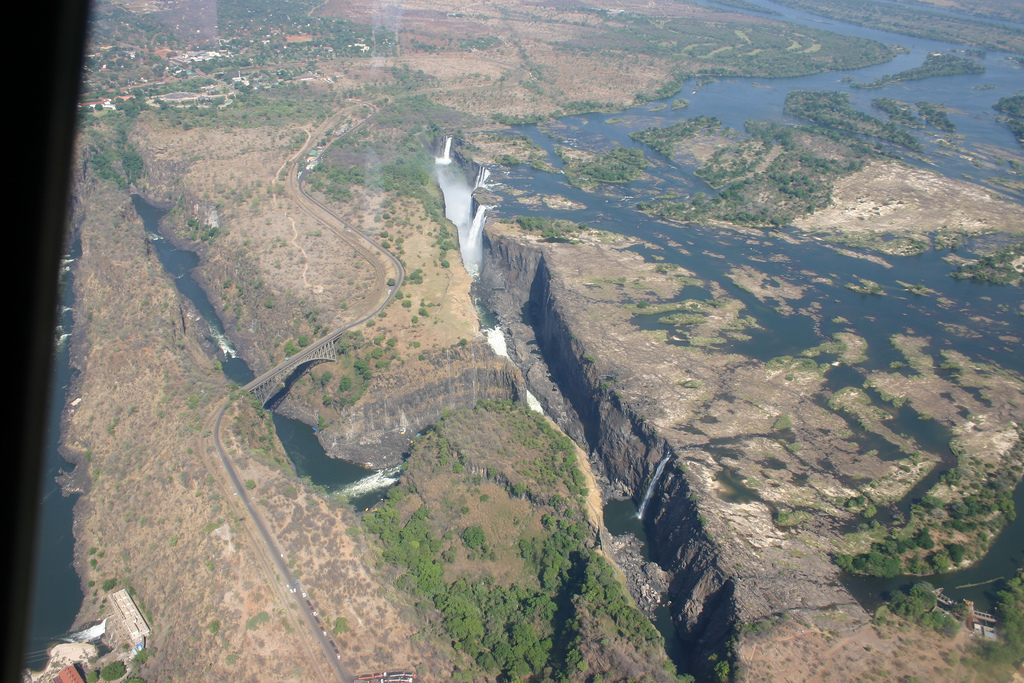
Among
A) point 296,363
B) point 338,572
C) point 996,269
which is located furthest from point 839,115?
point 338,572

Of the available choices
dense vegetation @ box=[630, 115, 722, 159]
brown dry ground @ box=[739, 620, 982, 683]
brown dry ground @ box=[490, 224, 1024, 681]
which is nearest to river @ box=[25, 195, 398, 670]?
brown dry ground @ box=[490, 224, 1024, 681]

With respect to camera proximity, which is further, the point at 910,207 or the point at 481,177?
the point at 481,177

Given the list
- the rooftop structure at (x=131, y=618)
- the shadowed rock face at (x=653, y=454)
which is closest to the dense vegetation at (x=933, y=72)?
the shadowed rock face at (x=653, y=454)

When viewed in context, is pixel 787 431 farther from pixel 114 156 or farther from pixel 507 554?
pixel 114 156

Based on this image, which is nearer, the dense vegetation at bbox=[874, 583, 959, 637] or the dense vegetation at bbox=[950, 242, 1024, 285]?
the dense vegetation at bbox=[874, 583, 959, 637]

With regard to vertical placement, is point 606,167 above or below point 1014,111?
below

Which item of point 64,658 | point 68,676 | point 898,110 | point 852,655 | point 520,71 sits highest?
point 898,110

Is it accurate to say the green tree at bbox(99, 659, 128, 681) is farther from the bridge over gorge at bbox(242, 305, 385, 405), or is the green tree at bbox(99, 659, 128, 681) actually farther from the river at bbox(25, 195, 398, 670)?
the bridge over gorge at bbox(242, 305, 385, 405)
